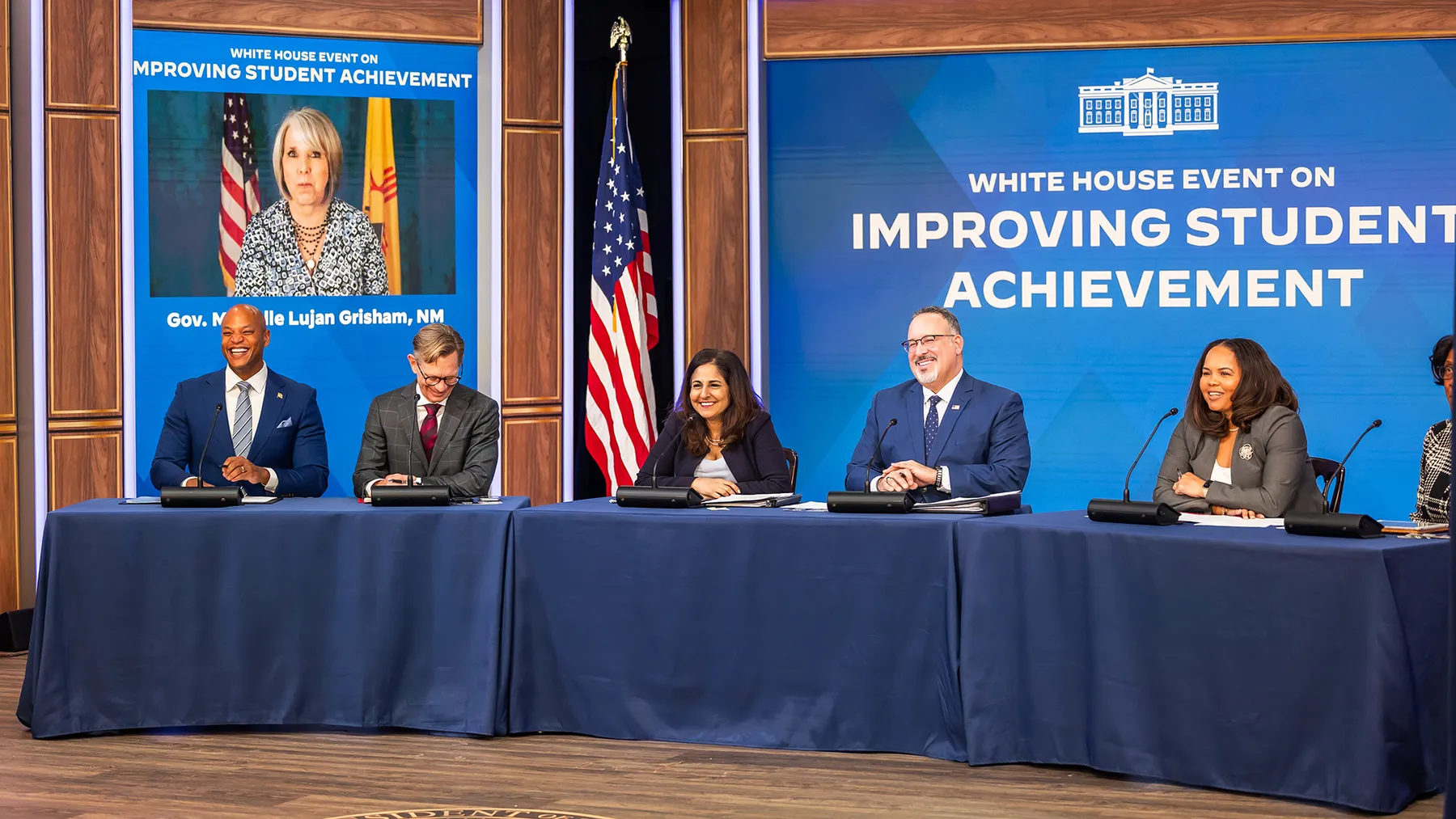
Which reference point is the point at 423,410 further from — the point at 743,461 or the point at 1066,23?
the point at 1066,23

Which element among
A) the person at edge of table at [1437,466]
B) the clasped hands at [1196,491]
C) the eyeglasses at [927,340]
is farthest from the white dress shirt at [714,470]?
the person at edge of table at [1437,466]

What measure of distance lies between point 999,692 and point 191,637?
2.23 metres

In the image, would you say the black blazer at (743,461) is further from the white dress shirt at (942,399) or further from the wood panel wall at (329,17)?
the wood panel wall at (329,17)

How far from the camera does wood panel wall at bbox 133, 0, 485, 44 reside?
18.5 feet

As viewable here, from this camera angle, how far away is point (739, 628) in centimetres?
385

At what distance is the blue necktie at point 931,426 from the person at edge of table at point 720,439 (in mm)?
437

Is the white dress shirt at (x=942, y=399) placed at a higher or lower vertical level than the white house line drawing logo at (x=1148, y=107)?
lower

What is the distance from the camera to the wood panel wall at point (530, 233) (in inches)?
231

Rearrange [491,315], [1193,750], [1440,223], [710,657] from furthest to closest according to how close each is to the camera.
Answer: [491,315] < [1440,223] < [710,657] < [1193,750]

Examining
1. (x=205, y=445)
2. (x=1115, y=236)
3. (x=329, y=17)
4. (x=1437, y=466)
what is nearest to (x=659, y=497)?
(x=205, y=445)

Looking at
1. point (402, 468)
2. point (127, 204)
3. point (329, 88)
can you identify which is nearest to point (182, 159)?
point (127, 204)

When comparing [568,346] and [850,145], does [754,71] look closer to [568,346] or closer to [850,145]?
[850,145]

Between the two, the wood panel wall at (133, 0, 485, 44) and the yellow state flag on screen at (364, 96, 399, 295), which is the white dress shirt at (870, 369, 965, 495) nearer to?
the yellow state flag on screen at (364, 96, 399, 295)

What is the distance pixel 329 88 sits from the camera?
5801mm
